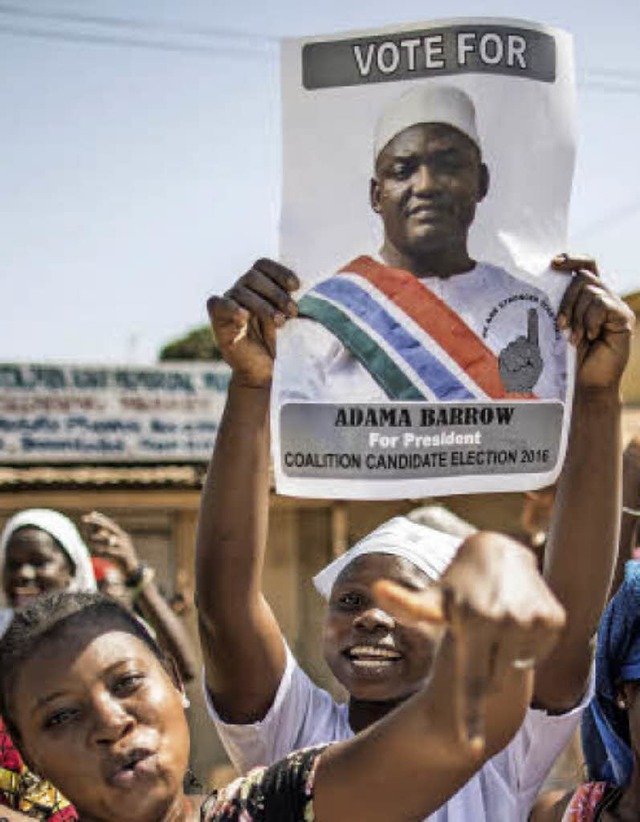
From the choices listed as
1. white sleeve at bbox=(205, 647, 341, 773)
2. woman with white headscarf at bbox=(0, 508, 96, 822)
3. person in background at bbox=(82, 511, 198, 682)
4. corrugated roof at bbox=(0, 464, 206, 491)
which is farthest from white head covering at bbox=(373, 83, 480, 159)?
corrugated roof at bbox=(0, 464, 206, 491)

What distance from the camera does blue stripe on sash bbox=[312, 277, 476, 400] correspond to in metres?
2.27

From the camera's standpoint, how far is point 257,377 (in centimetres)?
225

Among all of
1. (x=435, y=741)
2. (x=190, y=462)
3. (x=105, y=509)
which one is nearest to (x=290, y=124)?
(x=435, y=741)

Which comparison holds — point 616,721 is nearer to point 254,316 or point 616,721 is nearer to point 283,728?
point 283,728

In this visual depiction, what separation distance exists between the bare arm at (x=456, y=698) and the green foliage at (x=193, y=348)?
27501mm

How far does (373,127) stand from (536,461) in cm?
66

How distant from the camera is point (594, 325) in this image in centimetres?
219

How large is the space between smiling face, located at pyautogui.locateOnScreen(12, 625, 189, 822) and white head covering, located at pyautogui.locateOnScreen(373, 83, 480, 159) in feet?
3.38

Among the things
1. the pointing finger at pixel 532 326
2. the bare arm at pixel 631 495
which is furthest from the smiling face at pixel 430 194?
the bare arm at pixel 631 495

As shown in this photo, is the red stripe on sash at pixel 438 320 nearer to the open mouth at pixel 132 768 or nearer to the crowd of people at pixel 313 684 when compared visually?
the crowd of people at pixel 313 684

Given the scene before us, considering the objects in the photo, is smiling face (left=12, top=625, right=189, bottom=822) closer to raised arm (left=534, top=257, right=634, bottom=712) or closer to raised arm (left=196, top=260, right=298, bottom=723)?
raised arm (left=196, top=260, right=298, bottom=723)

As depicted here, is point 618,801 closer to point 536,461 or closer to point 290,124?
point 536,461

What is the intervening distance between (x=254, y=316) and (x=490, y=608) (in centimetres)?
109

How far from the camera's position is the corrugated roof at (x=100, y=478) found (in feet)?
38.7
